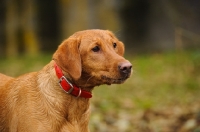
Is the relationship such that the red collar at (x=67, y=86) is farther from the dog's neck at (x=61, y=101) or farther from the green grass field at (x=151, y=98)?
the green grass field at (x=151, y=98)

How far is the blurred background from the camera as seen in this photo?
9.54 metres

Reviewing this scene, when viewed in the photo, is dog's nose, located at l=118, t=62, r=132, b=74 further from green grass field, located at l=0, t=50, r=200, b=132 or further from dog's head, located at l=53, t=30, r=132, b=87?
green grass field, located at l=0, t=50, r=200, b=132

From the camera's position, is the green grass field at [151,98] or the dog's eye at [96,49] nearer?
the dog's eye at [96,49]

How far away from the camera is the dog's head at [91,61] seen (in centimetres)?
570

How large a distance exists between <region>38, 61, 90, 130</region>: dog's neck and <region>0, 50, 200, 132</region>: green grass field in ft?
5.04

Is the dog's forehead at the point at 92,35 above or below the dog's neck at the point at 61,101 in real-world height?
above

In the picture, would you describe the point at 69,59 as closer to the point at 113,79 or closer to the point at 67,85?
the point at 67,85

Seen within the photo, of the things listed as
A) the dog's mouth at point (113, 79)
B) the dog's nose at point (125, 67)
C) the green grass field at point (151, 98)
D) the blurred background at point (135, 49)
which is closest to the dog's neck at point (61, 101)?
the dog's mouth at point (113, 79)

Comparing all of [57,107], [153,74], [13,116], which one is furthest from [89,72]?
[153,74]

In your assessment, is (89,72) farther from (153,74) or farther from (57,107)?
(153,74)

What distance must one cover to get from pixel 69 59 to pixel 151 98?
644 cm

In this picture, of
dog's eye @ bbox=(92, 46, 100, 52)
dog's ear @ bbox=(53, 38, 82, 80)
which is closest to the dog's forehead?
dog's eye @ bbox=(92, 46, 100, 52)

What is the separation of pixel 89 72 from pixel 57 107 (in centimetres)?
55

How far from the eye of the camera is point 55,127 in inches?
227
